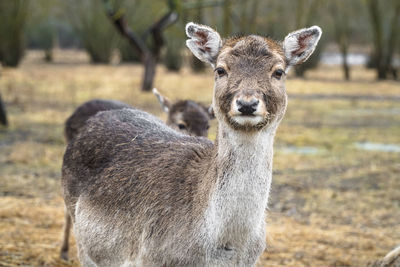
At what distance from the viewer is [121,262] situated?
4.40 meters

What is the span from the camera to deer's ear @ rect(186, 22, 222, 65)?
4266 mm

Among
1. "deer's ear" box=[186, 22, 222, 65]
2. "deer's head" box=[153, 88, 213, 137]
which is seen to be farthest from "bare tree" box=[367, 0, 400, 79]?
"deer's ear" box=[186, 22, 222, 65]

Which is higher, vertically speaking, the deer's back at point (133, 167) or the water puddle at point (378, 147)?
the deer's back at point (133, 167)

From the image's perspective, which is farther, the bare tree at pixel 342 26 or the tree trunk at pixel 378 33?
the bare tree at pixel 342 26

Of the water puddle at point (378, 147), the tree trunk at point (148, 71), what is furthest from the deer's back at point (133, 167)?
the tree trunk at point (148, 71)

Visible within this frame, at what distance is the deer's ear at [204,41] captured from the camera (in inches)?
168

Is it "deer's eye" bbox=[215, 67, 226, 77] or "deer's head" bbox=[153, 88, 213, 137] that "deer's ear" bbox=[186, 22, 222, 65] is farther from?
"deer's head" bbox=[153, 88, 213, 137]

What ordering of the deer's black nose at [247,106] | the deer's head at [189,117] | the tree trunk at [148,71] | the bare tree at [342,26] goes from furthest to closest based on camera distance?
1. the bare tree at [342,26]
2. the tree trunk at [148,71]
3. the deer's head at [189,117]
4. the deer's black nose at [247,106]

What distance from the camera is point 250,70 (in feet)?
13.0

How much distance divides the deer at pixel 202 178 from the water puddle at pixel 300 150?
7.68 metres

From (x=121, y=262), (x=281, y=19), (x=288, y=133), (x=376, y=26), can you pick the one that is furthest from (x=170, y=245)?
(x=281, y=19)

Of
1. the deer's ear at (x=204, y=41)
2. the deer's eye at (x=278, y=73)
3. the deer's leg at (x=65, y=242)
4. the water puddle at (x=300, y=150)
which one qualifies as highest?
the deer's ear at (x=204, y=41)

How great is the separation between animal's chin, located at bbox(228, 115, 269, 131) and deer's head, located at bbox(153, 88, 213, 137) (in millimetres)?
3632

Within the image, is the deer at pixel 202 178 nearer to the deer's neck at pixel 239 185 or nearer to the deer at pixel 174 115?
the deer's neck at pixel 239 185
